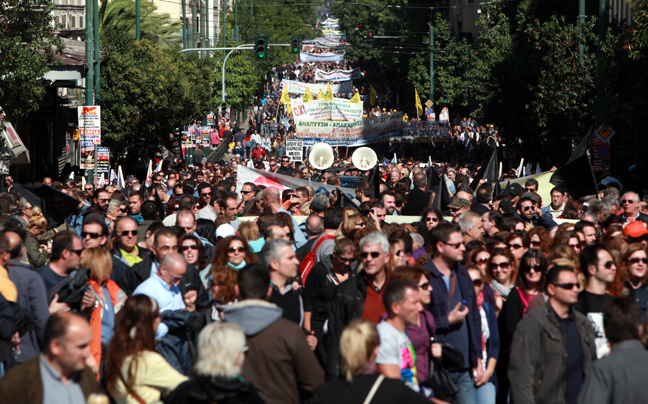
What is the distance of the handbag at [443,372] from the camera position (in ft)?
20.6

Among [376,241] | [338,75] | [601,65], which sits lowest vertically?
[376,241]

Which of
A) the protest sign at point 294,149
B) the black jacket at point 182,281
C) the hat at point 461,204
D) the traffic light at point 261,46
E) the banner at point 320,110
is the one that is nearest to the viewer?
the black jacket at point 182,281

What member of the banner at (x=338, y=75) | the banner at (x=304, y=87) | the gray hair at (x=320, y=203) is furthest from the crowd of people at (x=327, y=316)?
the banner at (x=338, y=75)

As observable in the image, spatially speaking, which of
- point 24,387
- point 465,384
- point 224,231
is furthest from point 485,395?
point 224,231

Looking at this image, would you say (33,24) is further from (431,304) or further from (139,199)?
(431,304)

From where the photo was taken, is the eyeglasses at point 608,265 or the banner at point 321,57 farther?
the banner at point 321,57

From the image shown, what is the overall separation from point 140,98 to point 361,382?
25.0 meters

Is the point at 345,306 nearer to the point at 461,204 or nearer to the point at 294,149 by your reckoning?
the point at 461,204

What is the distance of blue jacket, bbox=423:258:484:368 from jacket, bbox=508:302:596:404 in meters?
0.57

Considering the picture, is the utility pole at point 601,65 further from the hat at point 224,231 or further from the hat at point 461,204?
the hat at point 224,231

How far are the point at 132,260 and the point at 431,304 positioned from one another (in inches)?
132

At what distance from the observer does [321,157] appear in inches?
930

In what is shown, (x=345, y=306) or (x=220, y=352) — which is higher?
(x=220, y=352)

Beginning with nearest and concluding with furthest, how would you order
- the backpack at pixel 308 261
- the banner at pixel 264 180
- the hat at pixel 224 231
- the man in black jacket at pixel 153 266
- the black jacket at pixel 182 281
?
the black jacket at pixel 182 281, the man in black jacket at pixel 153 266, the backpack at pixel 308 261, the hat at pixel 224 231, the banner at pixel 264 180
